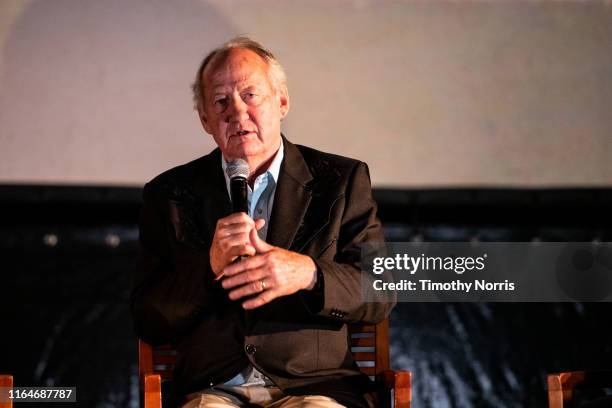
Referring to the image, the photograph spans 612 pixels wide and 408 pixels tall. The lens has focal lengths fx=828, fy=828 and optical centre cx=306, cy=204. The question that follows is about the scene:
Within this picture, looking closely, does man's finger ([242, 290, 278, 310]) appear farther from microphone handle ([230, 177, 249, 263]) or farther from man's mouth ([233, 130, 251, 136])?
man's mouth ([233, 130, 251, 136])

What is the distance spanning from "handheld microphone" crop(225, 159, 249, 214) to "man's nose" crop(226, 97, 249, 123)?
0.31 metres

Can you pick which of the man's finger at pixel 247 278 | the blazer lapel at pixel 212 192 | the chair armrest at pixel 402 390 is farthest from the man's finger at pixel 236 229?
the chair armrest at pixel 402 390

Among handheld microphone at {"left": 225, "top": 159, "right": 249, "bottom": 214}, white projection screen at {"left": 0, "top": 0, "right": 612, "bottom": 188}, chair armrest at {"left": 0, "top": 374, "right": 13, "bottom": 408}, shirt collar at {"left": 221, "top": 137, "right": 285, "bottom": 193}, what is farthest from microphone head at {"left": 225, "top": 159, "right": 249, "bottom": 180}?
white projection screen at {"left": 0, "top": 0, "right": 612, "bottom": 188}

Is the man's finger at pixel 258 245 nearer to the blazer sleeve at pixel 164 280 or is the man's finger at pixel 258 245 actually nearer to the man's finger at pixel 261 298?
the man's finger at pixel 261 298

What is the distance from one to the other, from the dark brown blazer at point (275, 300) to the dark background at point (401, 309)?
89 centimetres

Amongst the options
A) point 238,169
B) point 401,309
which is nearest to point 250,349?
point 238,169

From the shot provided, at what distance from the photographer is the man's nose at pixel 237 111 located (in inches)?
94.0

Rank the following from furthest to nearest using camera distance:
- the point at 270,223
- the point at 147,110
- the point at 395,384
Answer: the point at 147,110 → the point at 270,223 → the point at 395,384

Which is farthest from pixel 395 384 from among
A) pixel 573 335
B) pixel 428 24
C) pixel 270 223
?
pixel 428 24

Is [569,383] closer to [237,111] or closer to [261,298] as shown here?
[261,298]

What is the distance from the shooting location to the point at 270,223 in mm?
2359

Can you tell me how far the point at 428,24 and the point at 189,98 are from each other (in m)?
1.01

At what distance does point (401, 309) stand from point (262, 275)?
1423 millimetres

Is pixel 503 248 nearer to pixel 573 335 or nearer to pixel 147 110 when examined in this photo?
pixel 573 335
